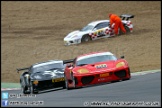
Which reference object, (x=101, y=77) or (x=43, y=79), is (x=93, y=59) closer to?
(x=101, y=77)

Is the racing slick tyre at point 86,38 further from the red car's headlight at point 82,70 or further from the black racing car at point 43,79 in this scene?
the red car's headlight at point 82,70

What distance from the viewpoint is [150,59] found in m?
27.5

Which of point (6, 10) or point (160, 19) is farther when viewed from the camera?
point (6, 10)

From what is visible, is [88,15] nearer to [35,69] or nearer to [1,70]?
[1,70]

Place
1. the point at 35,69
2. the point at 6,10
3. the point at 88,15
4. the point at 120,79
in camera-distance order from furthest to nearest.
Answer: the point at 6,10, the point at 88,15, the point at 35,69, the point at 120,79

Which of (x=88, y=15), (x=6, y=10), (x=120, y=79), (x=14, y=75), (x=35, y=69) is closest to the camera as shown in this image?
(x=120, y=79)

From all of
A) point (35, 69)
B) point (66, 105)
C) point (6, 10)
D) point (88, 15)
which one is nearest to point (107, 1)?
point (88, 15)

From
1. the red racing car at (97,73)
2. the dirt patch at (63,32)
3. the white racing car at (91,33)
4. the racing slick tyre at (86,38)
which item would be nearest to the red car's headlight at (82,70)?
the red racing car at (97,73)

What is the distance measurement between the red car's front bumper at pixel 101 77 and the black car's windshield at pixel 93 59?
3.55ft

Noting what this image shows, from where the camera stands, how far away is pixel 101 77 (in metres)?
17.4

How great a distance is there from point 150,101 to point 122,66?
5.76 metres

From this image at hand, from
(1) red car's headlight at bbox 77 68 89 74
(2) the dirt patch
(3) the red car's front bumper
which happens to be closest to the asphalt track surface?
(3) the red car's front bumper

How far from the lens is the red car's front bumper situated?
17328 millimetres

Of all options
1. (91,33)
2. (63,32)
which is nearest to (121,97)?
(91,33)
